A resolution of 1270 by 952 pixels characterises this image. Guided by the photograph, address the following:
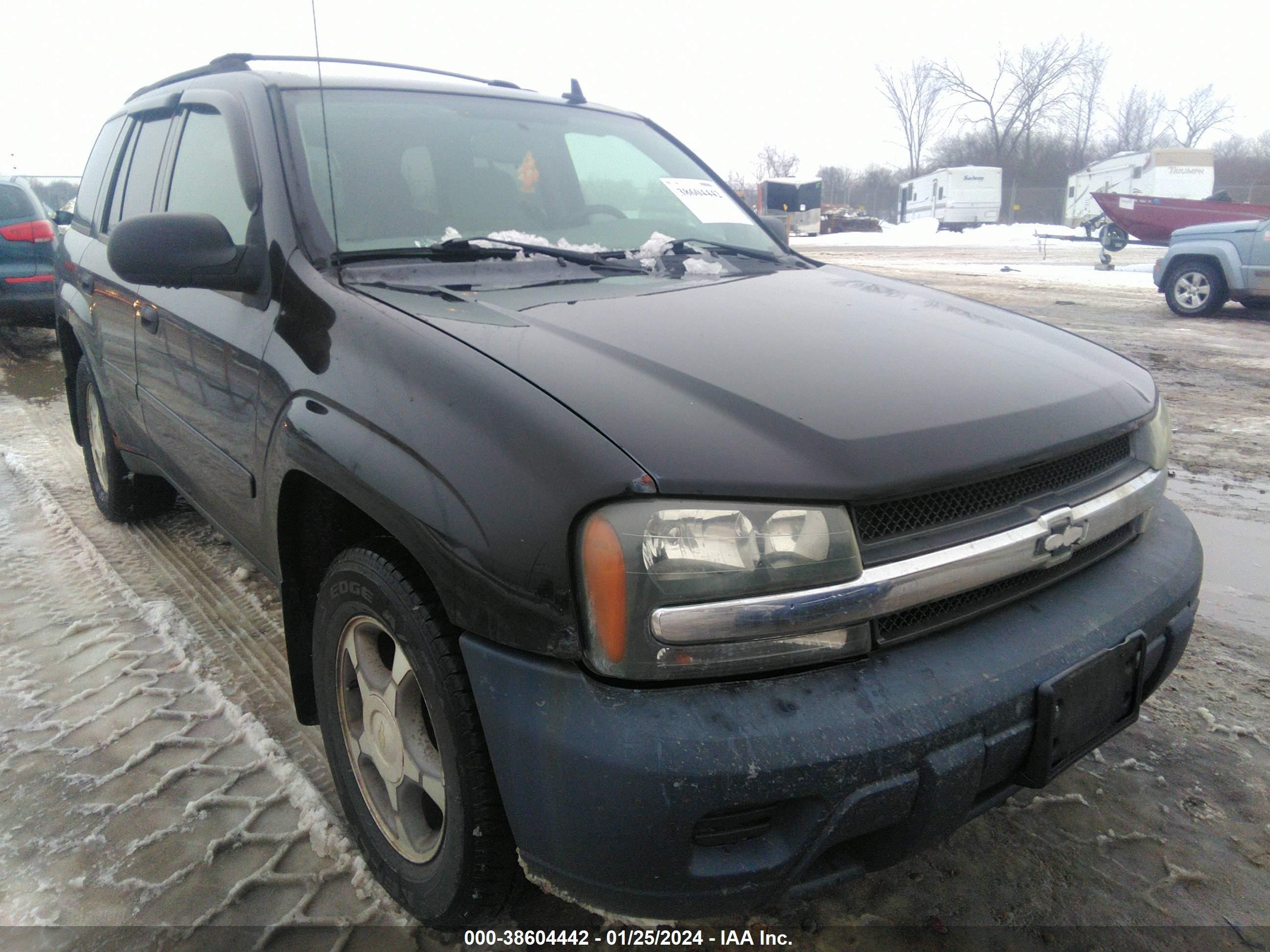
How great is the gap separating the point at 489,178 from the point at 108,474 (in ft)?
8.46

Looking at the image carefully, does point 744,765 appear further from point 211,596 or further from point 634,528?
point 211,596

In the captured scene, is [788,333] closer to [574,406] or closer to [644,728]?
[574,406]

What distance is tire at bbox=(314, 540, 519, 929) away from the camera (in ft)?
4.85

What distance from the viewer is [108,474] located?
3.95 meters

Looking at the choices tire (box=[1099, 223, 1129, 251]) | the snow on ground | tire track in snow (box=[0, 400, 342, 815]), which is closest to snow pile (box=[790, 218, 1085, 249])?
the snow on ground

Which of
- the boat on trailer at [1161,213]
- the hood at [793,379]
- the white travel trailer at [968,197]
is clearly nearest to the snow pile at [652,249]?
the hood at [793,379]

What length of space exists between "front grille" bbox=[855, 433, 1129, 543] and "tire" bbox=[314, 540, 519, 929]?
72 cm

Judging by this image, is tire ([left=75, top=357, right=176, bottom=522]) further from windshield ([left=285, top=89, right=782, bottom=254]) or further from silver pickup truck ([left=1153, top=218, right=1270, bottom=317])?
silver pickup truck ([left=1153, top=218, right=1270, bottom=317])

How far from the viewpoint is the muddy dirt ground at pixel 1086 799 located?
5.98 feet

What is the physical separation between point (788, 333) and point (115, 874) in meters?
1.91

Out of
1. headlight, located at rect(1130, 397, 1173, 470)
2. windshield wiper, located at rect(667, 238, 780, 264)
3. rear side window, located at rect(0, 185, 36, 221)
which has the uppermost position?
rear side window, located at rect(0, 185, 36, 221)

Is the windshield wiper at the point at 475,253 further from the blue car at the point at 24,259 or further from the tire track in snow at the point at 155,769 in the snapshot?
the blue car at the point at 24,259

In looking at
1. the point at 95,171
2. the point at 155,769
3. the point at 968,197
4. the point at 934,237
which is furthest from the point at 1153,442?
the point at 968,197

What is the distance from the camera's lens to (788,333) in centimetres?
187
